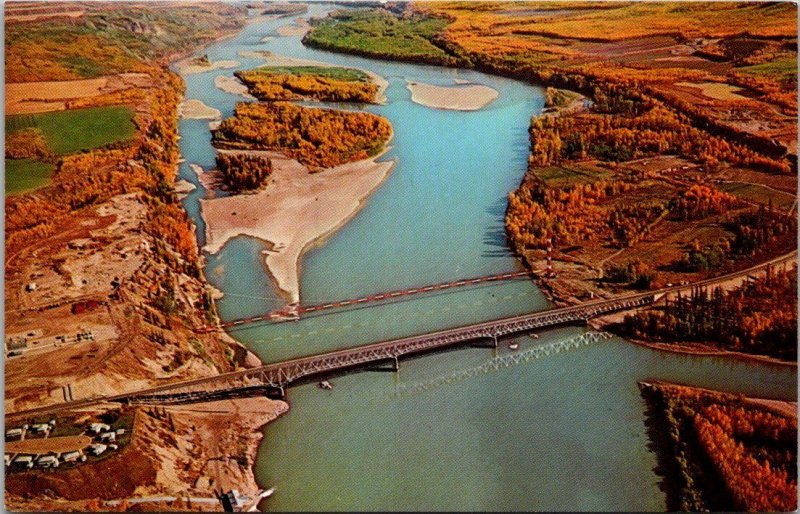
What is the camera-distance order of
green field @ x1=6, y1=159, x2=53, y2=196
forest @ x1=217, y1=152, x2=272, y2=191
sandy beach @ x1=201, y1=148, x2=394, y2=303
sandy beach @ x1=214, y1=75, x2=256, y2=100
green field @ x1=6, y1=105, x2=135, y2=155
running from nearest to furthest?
green field @ x1=6, y1=159, x2=53, y2=196 < green field @ x1=6, y1=105, x2=135, y2=155 < sandy beach @ x1=201, y1=148, x2=394, y2=303 < forest @ x1=217, y1=152, x2=272, y2=191 < sandy beach @ x1=214, y1=75, x2=256, y2=100

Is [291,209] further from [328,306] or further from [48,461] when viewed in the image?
[48,461]

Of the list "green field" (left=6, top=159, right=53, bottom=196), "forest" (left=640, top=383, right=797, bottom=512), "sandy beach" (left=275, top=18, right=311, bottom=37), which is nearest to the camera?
"forest" (left=640, top=383, right=797, bottom=512)

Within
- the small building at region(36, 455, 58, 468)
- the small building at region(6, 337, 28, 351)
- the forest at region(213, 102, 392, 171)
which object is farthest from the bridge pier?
the forest at region(213, 102, 392, 171)

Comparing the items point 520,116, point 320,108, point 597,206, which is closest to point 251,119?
point 320,108

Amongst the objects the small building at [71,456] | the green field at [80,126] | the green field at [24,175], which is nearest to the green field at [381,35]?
the green field at [80,126]

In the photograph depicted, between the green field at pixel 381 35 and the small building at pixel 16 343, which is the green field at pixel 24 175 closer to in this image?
the small building at pixel 16 343

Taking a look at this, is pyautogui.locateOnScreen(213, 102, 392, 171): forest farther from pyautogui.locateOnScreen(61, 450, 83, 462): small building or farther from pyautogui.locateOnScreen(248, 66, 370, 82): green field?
pyautogui.locateOnScreen(61, 450, 83, 462): small building

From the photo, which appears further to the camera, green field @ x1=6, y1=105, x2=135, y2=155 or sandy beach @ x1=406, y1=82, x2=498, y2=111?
sandy beach @ x1=406, y1=82, x2=498, y2=111
